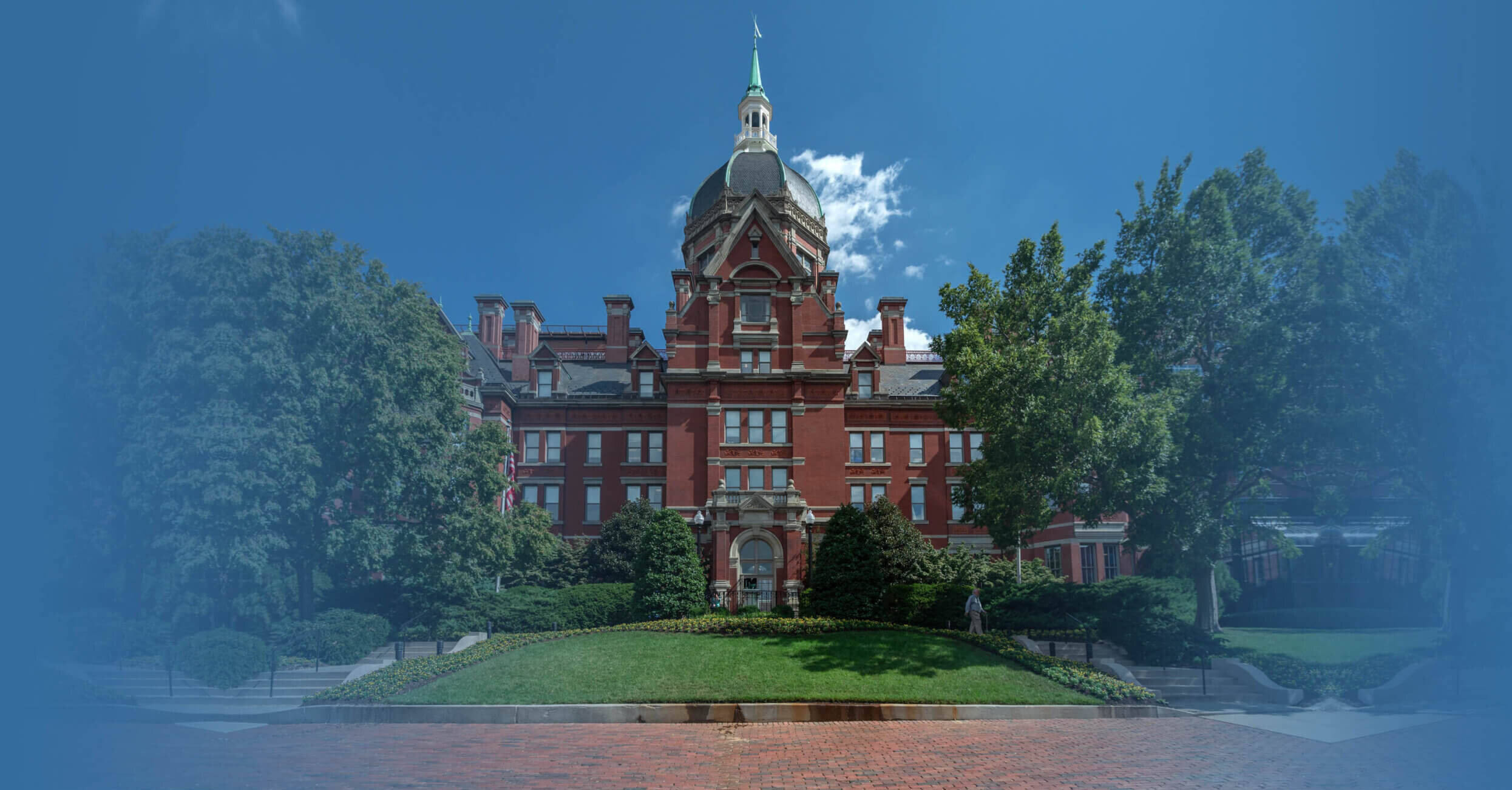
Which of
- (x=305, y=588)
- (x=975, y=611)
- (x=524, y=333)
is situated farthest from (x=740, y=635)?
(x=524, y=333)

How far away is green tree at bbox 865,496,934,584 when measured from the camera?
96.9 feet

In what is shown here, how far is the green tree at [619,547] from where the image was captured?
36094 millimetres

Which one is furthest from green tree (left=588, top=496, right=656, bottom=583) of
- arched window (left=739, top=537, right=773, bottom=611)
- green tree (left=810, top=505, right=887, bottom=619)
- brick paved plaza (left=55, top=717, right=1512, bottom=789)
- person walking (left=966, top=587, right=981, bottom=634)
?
brick paved plaza (left=55, top=717, right=1512, bottom=789)

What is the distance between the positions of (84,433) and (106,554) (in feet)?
9.40

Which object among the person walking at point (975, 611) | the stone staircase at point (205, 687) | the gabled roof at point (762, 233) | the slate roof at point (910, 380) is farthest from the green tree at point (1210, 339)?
the stone staircase at point (205, 687)

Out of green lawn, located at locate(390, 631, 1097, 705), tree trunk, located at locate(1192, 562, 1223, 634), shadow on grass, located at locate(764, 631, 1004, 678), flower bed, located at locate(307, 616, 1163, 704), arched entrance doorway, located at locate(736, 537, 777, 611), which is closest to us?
green lawn, located at locate(390, 631, 1097, 705)

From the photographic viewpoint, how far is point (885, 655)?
2202 centimetres

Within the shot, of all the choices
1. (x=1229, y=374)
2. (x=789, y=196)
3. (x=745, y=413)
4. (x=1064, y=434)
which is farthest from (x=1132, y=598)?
(x=789, y=196)

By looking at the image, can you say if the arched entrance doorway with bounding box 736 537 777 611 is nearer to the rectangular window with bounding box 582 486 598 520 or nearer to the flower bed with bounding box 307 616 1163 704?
the rectangular window with bounding box 582 486 598 520

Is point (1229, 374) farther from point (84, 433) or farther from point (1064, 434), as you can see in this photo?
point (84, 433)

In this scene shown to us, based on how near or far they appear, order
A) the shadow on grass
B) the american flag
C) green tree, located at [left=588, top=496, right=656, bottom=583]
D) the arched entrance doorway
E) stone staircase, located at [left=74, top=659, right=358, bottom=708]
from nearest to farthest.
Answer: stone staircase, located at [left=74, top=659, right=358, bottom=708]
the shadow on grass
green tree, located at [left=588, top=496, right=656, bottom=583]
the american flag
the arched entrance doorway

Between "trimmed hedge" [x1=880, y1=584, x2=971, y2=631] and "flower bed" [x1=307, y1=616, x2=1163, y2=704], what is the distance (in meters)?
0.78

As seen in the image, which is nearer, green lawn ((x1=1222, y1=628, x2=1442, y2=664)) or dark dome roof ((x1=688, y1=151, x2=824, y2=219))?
green lawn ((x1=1222, y1=628, x2=1442, y2=664))

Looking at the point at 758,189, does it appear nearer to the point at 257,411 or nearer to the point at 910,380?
the point at 910,380
